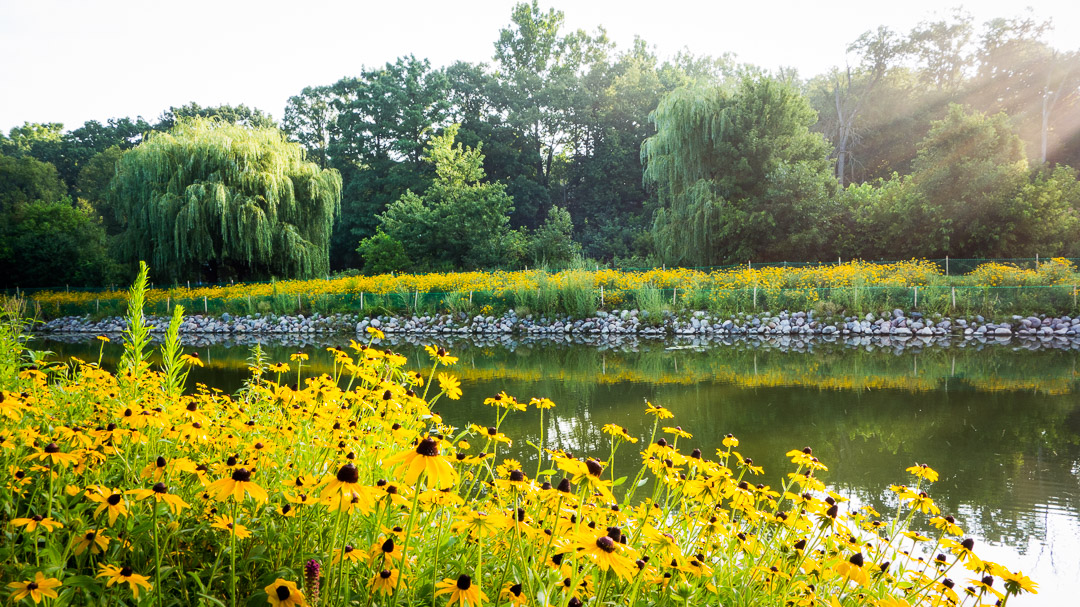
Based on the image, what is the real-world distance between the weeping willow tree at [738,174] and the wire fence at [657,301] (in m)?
5.31

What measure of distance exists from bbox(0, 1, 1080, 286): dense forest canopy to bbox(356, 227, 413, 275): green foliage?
0.28 ft

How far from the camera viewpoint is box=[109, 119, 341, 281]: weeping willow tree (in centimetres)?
1764

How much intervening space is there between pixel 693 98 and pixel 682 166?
7.05ft

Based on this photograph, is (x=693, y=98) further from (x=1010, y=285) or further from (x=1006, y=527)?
(x=1006, y=527)

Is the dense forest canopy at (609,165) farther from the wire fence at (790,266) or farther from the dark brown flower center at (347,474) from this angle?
the dark brown flower center at (347,474)

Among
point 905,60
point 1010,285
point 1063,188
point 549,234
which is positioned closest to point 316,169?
point 549,234

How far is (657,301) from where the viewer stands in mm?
13867

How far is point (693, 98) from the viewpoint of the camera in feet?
66.0

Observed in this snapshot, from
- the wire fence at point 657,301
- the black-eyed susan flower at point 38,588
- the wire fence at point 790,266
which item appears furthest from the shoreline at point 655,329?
the black-eyed susan flower at point 38,588

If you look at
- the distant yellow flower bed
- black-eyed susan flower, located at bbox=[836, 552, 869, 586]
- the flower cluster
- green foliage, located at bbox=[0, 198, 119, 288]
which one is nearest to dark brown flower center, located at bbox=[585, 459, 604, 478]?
the flower cluster

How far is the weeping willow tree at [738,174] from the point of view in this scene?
19.0 metres

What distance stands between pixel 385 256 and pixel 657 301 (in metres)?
10.7

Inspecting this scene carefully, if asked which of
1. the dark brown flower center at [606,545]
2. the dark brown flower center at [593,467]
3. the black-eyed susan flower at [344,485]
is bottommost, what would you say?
the dark brown flower center at [606,545]

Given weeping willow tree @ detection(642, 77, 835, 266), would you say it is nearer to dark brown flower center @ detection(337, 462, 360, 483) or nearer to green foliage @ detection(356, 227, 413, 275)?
green foliage @ detection(356, 227, 413, 275)
